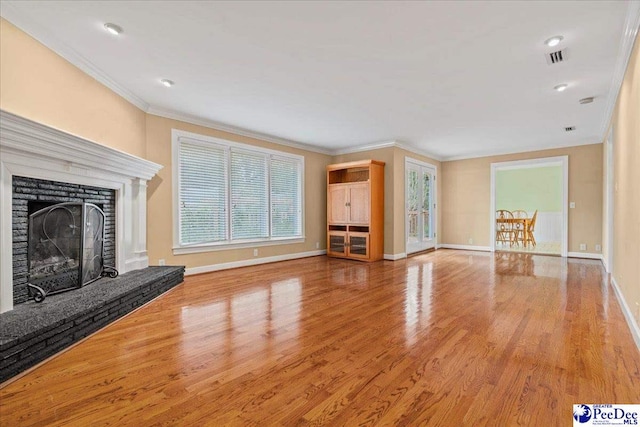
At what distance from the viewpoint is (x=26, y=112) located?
8.43 feet

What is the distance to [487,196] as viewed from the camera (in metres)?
7.60

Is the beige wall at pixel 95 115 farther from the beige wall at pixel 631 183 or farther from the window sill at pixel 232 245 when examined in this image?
the beige wall at pixel 631 183

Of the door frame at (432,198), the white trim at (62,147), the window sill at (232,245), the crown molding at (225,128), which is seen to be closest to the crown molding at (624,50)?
the door frame at (432,198)

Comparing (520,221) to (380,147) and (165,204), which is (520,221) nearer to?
(380,147)

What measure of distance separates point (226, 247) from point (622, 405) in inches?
193

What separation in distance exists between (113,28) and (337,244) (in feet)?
17.2

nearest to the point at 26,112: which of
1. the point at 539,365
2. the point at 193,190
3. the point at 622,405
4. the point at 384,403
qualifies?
the point at 193,190

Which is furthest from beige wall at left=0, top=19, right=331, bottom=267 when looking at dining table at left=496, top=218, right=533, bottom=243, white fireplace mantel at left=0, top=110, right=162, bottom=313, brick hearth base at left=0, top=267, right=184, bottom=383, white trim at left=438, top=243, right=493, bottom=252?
dining table at left=496, top=218, right=533, bottom=243

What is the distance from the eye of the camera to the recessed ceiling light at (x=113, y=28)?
8.26ft

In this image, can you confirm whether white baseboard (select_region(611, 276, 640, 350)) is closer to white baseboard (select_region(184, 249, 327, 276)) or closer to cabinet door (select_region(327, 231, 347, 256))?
cabinet door (select_region(327, 231, 347, 256))

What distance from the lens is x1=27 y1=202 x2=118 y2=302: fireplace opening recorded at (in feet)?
9.04

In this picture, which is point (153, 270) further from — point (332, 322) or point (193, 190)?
point (332, 322)

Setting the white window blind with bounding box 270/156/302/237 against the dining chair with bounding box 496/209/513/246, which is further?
the dining chair with bounding box 496/209/513/246

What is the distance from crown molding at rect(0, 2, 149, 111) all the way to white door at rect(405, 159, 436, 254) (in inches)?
212
